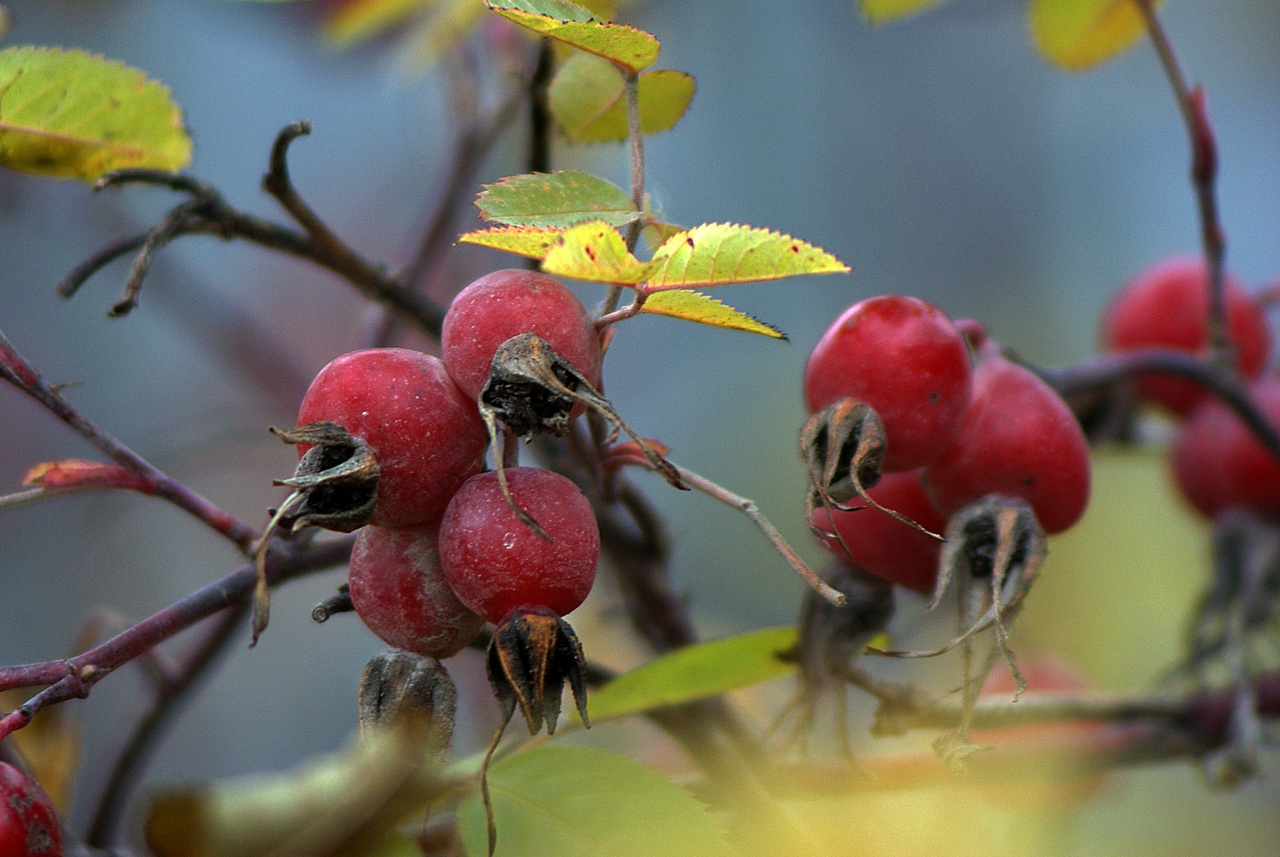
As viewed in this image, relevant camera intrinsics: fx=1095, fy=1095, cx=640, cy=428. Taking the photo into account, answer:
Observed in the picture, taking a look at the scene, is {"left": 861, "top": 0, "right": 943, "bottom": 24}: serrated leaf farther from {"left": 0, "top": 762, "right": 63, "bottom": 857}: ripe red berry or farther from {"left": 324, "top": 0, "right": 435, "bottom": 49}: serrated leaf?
{"left": 0, "top": 762, "right": 63, "bottom": 857}: ripe red berry

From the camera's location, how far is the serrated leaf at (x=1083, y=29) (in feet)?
2.50

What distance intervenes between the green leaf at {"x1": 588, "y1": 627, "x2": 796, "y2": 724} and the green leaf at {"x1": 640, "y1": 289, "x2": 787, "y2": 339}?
19cm

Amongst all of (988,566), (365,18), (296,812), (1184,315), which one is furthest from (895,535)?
(365,18)

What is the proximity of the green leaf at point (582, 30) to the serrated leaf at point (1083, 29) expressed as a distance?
1.33 feet

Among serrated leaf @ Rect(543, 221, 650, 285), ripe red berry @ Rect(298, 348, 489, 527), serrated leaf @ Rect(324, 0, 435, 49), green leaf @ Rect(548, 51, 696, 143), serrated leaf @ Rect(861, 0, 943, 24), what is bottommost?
ripe red berry @ Rect(298, 348, 489, 527)

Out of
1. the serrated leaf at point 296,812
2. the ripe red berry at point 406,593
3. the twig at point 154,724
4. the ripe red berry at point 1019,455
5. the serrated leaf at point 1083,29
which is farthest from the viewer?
the serrated leaf at point 1083,29

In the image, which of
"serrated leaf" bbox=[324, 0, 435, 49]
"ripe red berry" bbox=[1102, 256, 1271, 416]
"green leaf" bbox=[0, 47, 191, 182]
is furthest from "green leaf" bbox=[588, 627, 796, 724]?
"serrated leaf" bbox=[324, 0, 435, 49]

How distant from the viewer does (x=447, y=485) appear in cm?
44

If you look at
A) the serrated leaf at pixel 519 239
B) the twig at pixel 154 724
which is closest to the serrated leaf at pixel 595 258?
the serrated leaf at pixel 519 239

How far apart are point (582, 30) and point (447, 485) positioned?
0.62 ft

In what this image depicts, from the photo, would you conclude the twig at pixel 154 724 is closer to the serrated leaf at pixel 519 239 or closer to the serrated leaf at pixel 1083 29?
the serrated leaf at pixel 519 239

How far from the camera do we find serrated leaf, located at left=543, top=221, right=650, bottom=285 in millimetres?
385

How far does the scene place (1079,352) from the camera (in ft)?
7.41

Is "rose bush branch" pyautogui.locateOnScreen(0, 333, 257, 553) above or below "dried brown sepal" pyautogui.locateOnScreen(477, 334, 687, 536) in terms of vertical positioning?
below
